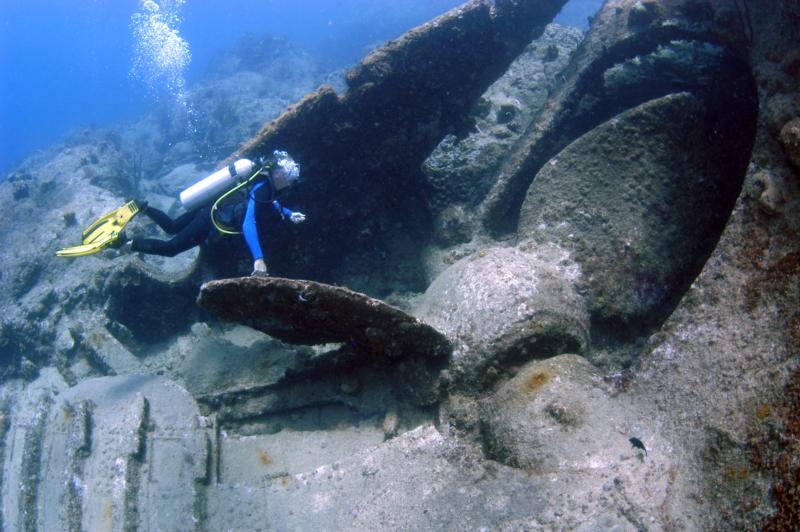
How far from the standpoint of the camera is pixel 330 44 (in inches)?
1305

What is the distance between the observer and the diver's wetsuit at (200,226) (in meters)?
5.00

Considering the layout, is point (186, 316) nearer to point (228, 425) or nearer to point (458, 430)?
point (228, 425)

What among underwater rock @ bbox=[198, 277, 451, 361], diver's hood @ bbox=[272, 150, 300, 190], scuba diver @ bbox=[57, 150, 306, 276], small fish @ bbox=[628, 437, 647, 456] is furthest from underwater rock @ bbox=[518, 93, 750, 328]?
scuba diver @ bbox=[57, 150, 306, 276]

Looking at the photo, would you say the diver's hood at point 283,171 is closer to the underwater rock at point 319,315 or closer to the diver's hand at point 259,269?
the diver's hand at point 259,269

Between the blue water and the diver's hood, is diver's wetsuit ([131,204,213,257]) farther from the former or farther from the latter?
the blue water

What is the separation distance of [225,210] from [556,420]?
4151 mm

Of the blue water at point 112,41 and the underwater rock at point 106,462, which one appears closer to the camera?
the underwater rock at point 106,462

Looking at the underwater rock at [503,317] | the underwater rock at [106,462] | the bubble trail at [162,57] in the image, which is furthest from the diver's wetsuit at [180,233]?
the bubble trail at [162,57]

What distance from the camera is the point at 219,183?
5.28 metres

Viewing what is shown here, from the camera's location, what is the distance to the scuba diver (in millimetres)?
4980

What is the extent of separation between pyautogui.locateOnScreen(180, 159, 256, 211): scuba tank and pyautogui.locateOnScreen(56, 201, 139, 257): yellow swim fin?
1017mm

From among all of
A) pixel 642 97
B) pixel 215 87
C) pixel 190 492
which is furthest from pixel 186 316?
pixel 215 87

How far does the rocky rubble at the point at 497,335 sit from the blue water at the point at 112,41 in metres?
23.8

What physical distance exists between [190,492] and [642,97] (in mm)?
6300
